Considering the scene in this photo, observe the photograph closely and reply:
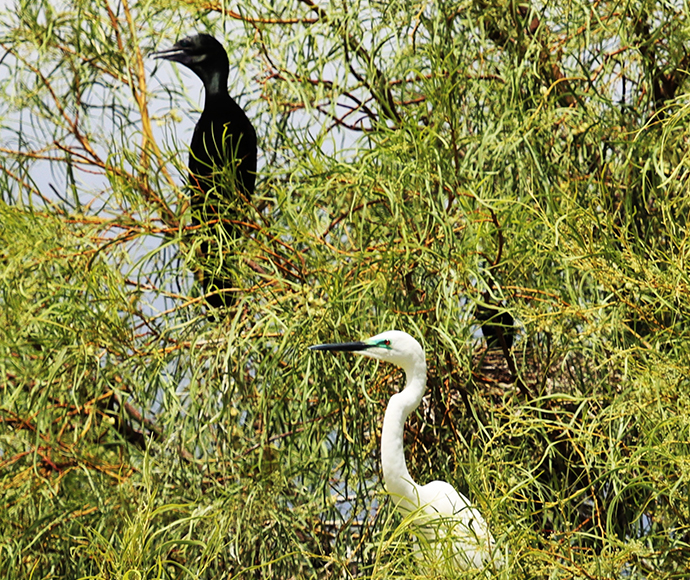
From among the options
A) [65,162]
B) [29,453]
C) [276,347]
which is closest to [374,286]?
[276,347]

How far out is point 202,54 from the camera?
6.77 feet

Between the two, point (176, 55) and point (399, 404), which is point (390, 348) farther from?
point (176, 55)

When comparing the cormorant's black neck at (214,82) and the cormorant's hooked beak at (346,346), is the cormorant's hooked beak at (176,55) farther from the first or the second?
the cormorant's hooked beak at (346,346)

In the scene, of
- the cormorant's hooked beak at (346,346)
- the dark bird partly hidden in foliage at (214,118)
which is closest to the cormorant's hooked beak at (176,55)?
the dark bird partly hidden in foliage at (214,118)

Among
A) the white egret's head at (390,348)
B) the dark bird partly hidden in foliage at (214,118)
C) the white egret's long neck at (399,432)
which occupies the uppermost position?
the dark bird partly hidden in foliage at (214,118)

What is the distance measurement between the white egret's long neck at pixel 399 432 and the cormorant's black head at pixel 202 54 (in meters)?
0.92

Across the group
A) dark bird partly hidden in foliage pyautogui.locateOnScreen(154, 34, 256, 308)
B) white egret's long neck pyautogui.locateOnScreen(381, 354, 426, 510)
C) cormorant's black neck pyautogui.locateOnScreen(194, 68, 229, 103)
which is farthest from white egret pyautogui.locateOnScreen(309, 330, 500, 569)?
cormorant's black neck pyautogui.locateOnScreen(194, 68, 229, 103)

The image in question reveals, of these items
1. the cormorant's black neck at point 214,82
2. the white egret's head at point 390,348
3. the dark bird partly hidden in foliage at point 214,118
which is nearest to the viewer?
the white egret's head at point 390,348

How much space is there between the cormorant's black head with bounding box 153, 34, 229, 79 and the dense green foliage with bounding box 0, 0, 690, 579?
0.29 ft

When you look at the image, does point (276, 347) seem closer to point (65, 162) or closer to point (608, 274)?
point (608, 274)

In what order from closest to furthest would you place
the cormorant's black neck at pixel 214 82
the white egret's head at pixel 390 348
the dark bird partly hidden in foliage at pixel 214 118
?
the white egret's head at pixel 390 348
the dark bird partly hidden in foliage at pixel 214 118
the cormorant's black neck at pixel 214 82

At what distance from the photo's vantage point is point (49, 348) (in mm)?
1642

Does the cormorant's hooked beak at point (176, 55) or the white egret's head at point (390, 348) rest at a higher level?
the cormorant's hooked beak at point (176, 55)

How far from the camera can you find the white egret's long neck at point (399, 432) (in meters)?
1.41
